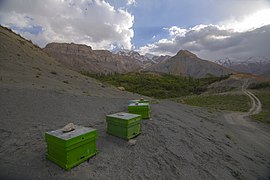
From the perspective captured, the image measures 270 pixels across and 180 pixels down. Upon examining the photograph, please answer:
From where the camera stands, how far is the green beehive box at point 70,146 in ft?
17.2

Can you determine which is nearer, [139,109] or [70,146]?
[70,146]

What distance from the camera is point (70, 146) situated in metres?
5.25

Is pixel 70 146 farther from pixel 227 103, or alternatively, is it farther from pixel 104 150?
pixel 227 103

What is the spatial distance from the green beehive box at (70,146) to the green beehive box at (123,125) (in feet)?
5.90

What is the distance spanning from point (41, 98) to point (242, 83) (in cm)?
7608

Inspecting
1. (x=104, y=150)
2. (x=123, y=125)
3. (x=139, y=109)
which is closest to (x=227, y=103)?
(x=139, y=109)

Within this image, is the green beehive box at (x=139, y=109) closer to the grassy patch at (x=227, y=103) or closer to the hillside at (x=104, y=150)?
the hillside at (x=104, y=150)

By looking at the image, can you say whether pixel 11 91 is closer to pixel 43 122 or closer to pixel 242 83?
pixel 43 122

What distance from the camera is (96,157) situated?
630cm

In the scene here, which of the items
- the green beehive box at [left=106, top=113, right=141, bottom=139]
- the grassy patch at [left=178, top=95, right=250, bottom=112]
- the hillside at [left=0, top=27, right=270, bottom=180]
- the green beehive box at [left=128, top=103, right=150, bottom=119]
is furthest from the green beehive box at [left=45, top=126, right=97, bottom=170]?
the grassy patch at [left=178, top=95, right=250, bottom=112]

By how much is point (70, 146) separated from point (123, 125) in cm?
272

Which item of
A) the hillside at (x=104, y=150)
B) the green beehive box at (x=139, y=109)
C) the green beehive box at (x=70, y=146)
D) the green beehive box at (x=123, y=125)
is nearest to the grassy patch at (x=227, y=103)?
the hillside at (x=104, y=150)

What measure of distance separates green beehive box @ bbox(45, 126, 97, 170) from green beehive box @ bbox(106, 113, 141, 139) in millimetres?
1800

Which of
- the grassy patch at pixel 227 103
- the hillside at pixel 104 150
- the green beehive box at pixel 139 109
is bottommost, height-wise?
A: the grassy patch at pixel 227 103
